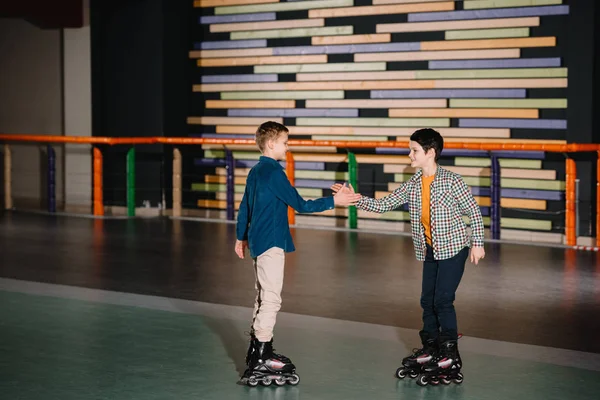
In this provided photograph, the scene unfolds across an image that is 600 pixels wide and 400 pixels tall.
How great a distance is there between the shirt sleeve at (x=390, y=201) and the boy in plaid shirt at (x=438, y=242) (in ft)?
0.10

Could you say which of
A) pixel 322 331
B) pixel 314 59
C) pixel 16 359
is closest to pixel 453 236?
pixel 322 331

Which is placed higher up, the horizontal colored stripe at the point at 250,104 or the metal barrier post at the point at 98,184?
the horizontal colored stripe at the point at 250,104

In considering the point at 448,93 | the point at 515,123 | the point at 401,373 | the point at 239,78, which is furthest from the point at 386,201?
the point at 239,78

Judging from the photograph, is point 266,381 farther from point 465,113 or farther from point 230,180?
Answer: point 230,180

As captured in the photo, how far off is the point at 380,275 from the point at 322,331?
2.67 meters

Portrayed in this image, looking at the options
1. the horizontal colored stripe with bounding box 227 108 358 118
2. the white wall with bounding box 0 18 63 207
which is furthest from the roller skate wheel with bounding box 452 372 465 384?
the white wall with bounding box 0 18 63 207

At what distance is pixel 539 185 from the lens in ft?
42.3

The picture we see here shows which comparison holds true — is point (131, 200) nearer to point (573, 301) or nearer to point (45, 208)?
point (45, 208)

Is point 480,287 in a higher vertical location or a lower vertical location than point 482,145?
lower

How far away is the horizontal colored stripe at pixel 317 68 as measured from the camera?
14336 millimetres

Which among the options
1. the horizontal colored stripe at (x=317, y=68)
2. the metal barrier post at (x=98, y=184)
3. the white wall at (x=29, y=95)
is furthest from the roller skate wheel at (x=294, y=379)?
the white wall at (x=29, y=95)

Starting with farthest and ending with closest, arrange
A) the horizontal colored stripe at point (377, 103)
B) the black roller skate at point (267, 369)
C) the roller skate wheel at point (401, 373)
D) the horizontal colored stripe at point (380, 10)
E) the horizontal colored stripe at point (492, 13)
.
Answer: the horizontal colored stripe at point (377, 103), the horizontal colored stripe at point (380, 10), the horizontal colored stripe at point (492, 13), the roller skate wheel at point (401, 373), the black roller skate at point (267, 369)

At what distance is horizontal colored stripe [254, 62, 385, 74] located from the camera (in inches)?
564

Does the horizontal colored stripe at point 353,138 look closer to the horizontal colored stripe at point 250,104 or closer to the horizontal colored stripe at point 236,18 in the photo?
the horizontal colored stripe at point 250,104
